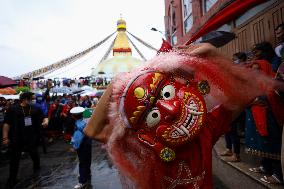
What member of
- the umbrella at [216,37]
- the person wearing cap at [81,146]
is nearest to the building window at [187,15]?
the umbrella at [216,37]

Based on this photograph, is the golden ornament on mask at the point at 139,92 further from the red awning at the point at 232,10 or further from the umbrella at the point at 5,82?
the umbrella at the point at 5,82

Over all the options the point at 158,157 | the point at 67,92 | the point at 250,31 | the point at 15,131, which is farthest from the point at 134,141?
the point at 67,92

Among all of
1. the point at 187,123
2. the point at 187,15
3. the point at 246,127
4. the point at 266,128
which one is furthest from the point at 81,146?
the point at 187,15

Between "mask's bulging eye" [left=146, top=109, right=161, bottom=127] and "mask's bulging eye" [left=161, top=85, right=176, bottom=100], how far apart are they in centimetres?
9

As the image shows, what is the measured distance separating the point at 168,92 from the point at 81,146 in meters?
4.18

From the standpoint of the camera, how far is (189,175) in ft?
5.47

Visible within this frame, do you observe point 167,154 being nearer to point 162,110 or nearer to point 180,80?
point 162,110

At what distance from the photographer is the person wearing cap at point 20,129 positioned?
19.8 feet

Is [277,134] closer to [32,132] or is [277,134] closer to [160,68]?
[160,68]

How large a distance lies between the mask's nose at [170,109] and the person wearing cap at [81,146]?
12.9ft

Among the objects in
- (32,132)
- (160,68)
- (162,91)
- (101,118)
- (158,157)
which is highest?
(160,68)

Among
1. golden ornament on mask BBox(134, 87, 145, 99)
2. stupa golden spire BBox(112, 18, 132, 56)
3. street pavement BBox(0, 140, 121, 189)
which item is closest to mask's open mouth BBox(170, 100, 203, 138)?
golden ornament on mask BBox(134, 87, 145, 99)

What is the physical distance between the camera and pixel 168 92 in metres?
1.61

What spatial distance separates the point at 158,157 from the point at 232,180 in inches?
136
